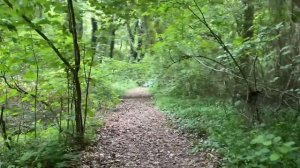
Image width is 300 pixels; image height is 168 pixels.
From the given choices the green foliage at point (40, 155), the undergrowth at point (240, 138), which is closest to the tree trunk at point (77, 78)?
the green foliage at point (40, 155)

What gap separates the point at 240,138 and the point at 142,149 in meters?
2.38

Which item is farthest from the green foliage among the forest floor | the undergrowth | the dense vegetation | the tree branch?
the undergrowth

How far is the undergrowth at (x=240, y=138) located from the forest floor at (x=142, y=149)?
40 centimetres

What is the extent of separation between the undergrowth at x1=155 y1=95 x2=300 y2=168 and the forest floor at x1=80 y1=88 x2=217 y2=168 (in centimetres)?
40

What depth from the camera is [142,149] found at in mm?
7730

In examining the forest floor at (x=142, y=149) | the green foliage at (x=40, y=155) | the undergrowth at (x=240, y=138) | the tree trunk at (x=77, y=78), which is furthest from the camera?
the tree trunk at (x=77, y=78)

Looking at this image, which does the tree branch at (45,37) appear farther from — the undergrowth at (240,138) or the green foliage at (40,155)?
the undergrowth at (240,138)

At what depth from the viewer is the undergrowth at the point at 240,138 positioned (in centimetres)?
404

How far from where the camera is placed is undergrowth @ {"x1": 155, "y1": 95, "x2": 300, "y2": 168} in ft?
13.2

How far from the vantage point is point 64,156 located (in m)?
6.22

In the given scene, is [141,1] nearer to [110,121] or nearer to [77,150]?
[77,150]

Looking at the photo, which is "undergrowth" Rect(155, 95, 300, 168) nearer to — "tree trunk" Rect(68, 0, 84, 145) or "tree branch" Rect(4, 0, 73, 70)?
"tree trunk" Rect(68, 0, 84, 145)

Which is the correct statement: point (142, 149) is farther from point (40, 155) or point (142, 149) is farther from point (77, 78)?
point (40, 155)

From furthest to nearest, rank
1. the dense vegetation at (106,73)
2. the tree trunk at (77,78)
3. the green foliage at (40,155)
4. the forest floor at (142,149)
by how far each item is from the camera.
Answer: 1. the tree trunk at (77,78)
2. the forest floor at (142,149)
3. the green foliage at (40,155)
4. the dense vegetation at (106,73)
